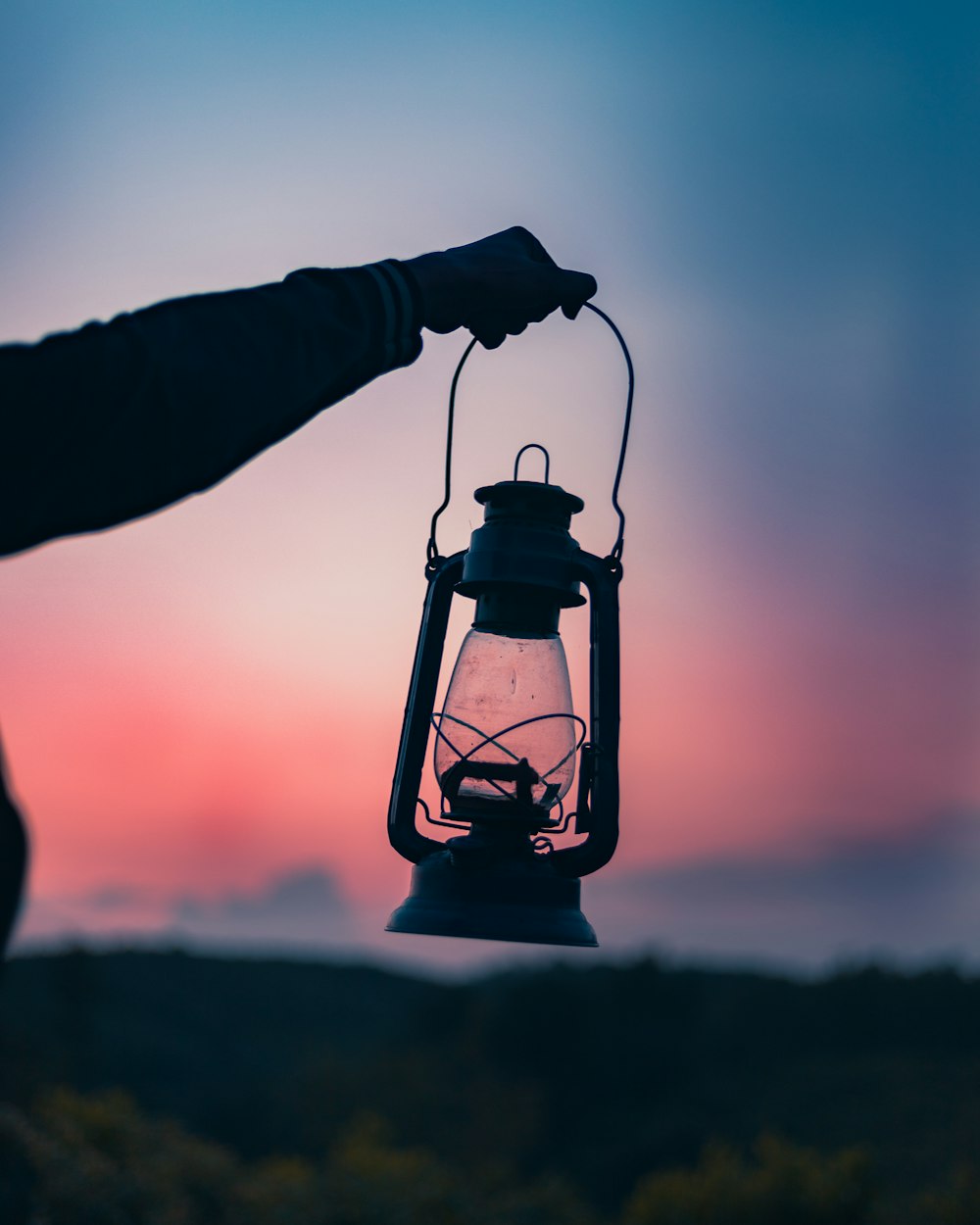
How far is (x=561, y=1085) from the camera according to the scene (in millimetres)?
17062

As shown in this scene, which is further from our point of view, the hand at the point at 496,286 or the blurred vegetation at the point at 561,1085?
the blurred vegetation at the point at 561,1085

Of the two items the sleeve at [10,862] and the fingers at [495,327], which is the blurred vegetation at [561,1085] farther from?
the sleeve at [10,862]

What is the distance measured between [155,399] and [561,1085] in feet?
56.6

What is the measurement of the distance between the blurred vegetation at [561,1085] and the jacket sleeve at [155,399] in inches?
399

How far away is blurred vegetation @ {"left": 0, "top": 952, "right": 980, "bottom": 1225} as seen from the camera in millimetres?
11414

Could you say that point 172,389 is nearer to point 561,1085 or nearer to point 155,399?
point 155,399

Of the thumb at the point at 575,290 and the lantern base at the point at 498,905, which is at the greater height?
the thumb at the point at 575,290

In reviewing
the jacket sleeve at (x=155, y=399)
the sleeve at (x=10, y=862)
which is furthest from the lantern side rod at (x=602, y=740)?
the sleeve at (x=10, y=862)

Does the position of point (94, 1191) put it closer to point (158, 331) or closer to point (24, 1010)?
point (158, 331)

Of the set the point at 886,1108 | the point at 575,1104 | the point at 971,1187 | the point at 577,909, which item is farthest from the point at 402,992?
the point at 577,909

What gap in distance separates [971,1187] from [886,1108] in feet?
20.6

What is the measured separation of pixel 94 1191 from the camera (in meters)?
8.56

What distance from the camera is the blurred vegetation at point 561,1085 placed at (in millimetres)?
11414

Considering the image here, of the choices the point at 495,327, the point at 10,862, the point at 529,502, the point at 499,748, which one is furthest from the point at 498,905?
the point at 10,862
